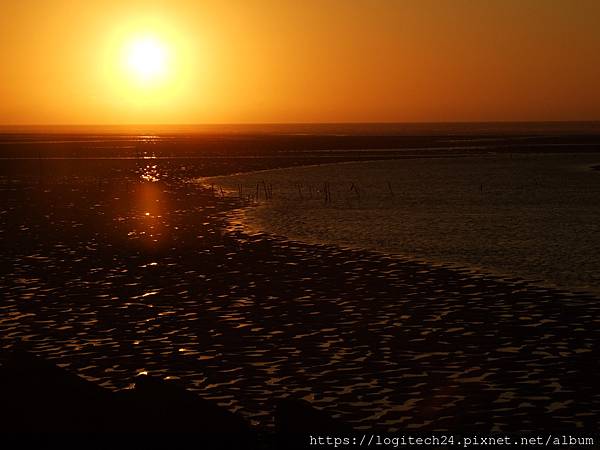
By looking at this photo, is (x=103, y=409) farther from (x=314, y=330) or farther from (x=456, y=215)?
(x=456, y=215)

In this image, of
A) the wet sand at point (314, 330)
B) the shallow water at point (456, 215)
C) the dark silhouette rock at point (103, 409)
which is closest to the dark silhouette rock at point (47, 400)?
the dark silhouette rock at point (103, 409)

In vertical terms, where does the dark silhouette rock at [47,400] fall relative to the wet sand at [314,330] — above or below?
above

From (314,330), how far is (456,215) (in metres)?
26.3

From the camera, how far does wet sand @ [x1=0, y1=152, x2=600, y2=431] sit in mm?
15336

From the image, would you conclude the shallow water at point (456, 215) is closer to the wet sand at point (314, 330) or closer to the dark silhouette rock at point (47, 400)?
the wet sand at point (314, 330)

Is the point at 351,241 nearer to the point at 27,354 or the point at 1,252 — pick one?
the point at 1,252

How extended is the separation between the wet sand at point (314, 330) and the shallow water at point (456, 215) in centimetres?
266

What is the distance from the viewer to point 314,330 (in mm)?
20469

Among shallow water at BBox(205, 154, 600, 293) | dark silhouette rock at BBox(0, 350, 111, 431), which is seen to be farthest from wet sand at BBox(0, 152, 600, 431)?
dark silhouette rock at BBox(0, 350, 111, 431)

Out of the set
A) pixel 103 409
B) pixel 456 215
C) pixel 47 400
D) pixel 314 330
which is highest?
pixel 47 400

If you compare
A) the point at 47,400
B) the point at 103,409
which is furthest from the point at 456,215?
the point at 47,400

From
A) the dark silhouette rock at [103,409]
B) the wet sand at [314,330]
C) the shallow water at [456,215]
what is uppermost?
the dark silhouette rock at [103,409]

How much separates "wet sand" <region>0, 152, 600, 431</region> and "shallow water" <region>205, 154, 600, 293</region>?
8.73 ft

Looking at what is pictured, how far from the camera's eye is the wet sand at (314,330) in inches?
604
